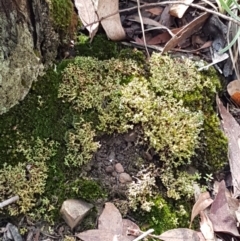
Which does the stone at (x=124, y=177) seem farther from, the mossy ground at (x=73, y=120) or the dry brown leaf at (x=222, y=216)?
the dry brown leaf at (x=222, y=216)

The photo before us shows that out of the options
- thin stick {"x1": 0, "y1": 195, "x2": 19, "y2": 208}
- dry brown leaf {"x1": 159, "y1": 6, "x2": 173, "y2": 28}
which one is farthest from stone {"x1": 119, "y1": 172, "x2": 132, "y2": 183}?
dry brown leaf {"x1": 159, "y1": 6, "x2": 173, "y2": 28}

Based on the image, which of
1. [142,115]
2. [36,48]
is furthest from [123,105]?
[36,48]

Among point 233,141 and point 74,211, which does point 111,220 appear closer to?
point 74,211

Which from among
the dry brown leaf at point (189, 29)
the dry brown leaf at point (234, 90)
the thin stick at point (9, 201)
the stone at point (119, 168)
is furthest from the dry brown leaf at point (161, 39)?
the thin stick at point (9, 201)

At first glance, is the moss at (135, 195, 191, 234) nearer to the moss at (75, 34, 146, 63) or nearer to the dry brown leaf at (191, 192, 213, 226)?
the dry brown leaf at (191, 192, 213, 226)

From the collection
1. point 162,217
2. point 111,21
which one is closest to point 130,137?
point 162,217

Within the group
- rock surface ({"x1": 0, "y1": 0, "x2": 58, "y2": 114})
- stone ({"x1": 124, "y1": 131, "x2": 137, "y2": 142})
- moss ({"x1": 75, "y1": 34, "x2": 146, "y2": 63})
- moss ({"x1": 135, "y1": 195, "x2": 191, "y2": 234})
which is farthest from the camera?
moss ({"x1": 75, "y1": 34, "x2": 146, "y2": 63})
